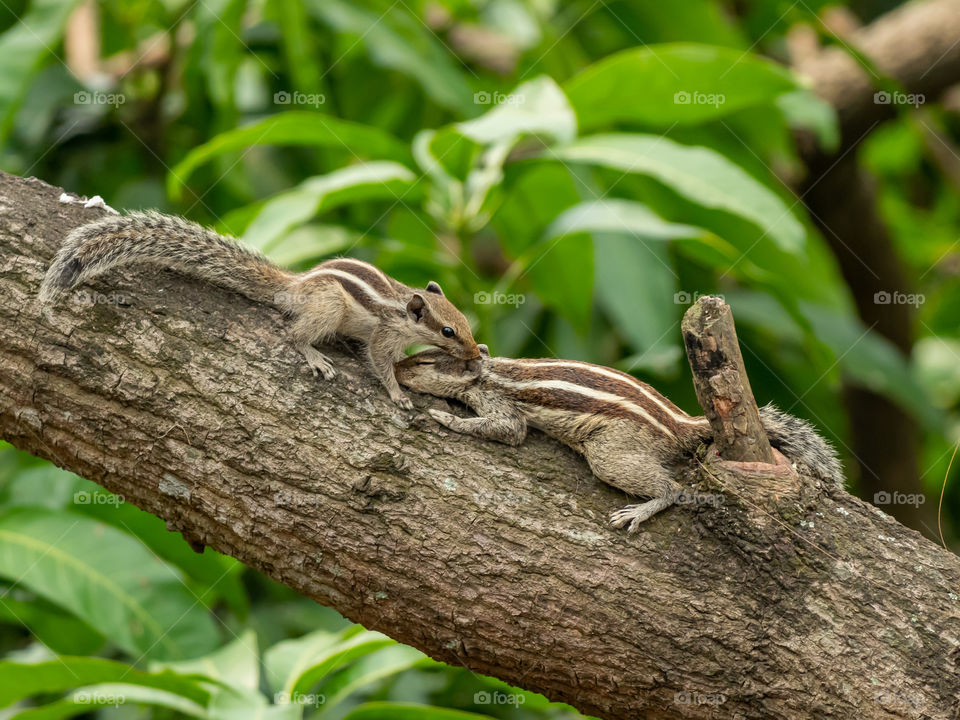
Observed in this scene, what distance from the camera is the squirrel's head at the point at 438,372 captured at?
11.8ft

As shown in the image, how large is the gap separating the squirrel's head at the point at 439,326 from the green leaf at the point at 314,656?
1.17 m

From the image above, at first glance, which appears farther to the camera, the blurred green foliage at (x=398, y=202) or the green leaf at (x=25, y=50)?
the green leaf at (x=25, y=50)

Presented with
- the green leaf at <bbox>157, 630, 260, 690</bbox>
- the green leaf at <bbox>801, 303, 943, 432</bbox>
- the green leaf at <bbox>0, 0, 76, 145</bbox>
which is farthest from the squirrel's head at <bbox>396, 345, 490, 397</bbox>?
the green leaf at <bbox>801, 303, 943, 432</bbox>

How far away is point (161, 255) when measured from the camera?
3.08m

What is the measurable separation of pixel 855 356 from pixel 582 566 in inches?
157

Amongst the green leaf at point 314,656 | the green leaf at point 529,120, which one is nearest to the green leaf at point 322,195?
the green leaf at point 529,120

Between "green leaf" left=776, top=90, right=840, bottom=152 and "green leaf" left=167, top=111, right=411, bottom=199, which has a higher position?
"green leaf" left=776, top=90, right=840, bottom=152

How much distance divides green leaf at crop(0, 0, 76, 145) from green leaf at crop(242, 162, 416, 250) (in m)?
1.47

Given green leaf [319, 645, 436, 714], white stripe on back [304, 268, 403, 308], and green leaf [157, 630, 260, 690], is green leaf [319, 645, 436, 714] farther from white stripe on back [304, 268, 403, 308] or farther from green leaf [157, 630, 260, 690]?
white stripe on back [304, 268, 403, 308]

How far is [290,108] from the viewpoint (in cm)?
661

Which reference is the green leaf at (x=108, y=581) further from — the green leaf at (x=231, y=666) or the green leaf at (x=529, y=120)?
the green leaf at (x=529, y=120)

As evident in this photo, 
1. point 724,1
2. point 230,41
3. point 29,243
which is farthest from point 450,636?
point 724,1

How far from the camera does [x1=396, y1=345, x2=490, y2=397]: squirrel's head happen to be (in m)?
3.59

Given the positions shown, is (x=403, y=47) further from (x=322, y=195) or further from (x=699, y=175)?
(x=699, y=175)
